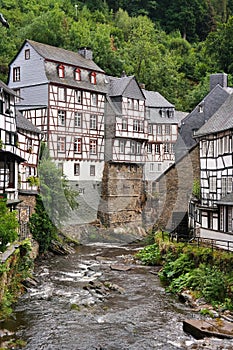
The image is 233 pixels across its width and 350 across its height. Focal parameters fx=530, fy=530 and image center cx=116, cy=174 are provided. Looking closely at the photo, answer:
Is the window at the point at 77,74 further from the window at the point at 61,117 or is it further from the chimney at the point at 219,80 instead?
the chimney at the point at 219,80

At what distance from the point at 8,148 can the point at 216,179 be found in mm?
12059

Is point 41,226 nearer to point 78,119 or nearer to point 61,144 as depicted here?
point 61,144

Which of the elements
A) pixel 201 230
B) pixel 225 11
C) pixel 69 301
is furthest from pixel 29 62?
pixel 225 11

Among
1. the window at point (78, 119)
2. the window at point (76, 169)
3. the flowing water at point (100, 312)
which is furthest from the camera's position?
the window at point (78, 119)

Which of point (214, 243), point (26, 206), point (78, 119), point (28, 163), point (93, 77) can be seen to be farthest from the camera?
point (93, 77)

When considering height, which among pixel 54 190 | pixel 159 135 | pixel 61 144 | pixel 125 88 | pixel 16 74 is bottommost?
pixel 54 190

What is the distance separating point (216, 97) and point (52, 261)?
17.7 meters

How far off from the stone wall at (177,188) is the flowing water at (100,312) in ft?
23.6

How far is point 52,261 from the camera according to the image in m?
31.6

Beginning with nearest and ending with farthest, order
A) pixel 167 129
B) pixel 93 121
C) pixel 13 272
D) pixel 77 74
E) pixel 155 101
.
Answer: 1. pixel 13 272
2. pixel 77 74
3. pixel 93 121
4. pixel 167 129
5. pixel 155 101

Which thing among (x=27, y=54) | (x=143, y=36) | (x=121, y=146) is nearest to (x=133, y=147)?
(x=121, y=146)

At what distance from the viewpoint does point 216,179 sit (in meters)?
30.0

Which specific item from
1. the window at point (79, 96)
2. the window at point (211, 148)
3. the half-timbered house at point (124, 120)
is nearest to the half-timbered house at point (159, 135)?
the half-timbered house at point (124, 120)

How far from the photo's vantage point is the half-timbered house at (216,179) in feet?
89.3
